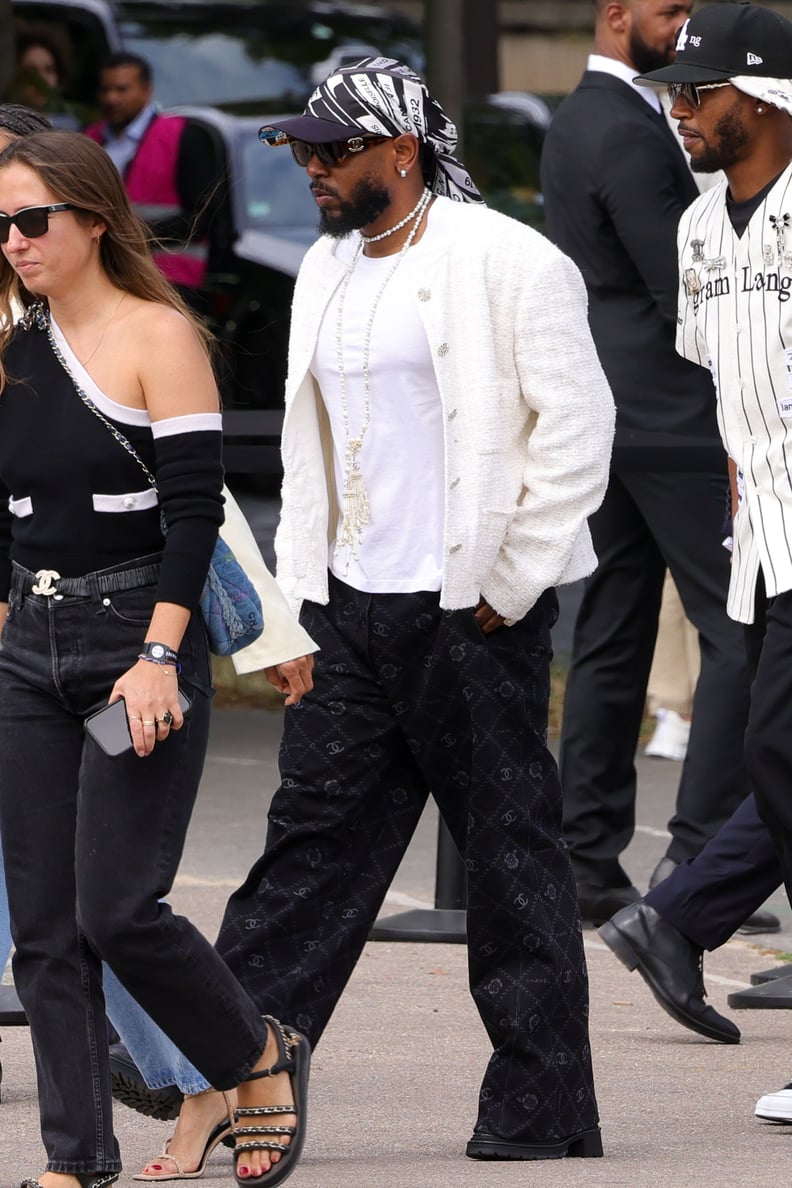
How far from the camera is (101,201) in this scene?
4129 millimetres

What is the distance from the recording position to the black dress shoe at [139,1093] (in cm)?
450

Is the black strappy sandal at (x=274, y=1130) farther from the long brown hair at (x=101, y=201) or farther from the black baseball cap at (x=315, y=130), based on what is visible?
the black baseball cap at (x=315, y=130)

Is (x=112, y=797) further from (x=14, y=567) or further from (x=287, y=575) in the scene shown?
(x=287, y=575)

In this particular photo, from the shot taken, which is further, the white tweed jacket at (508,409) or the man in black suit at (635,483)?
the man in black suit at (635,483)

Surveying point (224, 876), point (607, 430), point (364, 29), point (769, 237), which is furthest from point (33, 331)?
point (364, 29)

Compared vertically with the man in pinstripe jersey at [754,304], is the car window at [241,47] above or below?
below

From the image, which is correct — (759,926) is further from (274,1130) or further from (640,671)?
(274,1130)

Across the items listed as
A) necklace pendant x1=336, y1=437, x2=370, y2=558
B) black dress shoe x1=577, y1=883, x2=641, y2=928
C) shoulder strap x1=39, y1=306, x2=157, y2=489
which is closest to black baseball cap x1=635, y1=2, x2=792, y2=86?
necklace pendant x1=336, y1=437, x2=370, y2=558

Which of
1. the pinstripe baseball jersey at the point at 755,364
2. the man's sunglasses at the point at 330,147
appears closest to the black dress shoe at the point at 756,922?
the pinstripe baseball jersey at the point at 755,364

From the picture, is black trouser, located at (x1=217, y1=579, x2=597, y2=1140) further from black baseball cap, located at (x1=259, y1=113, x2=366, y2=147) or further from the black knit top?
black baseball cap, located at (x1=259, y1=113, x2=366, y2=147)

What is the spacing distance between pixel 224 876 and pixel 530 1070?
114 inches

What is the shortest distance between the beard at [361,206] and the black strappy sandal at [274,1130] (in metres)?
1.49

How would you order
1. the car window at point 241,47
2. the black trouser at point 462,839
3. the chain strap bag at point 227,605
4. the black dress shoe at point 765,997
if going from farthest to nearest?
the car window at point 241,47 → the black dress shoe at point 765,997 → the black trouser at point 462,839 → the chain strap bag at point 227,605

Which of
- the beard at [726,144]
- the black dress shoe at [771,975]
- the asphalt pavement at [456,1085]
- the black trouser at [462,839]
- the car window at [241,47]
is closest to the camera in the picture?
the asphalt pavement at [456,1085]
